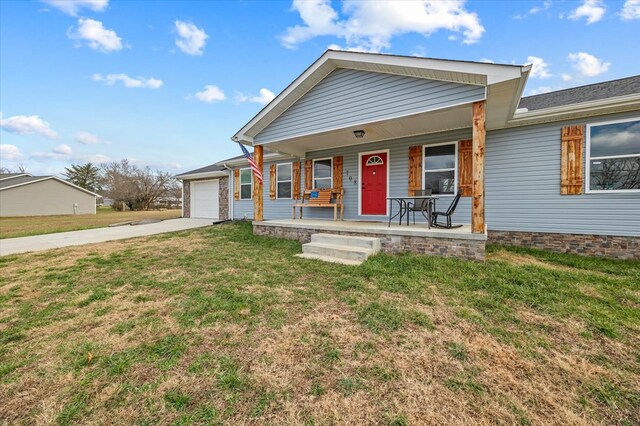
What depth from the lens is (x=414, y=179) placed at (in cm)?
699

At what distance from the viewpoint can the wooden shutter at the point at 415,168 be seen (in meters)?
6.92

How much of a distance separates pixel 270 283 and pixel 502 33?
11076 millimetres

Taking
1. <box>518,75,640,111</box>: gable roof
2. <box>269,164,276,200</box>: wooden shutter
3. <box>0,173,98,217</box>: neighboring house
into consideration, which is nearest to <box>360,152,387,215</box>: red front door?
<box>269,164,276,200</box>: wooden shutter

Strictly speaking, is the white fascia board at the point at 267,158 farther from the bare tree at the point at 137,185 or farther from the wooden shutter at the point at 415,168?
the bare tree at the point at 137,185

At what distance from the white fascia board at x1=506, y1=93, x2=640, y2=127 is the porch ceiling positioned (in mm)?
1063

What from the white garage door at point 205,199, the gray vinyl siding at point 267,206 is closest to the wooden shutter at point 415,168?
the gray vinyl siding at point 267,206

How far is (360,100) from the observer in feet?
18.8

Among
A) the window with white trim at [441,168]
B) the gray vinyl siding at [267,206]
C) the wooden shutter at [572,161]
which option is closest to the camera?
the wooden shutter at [572,161]

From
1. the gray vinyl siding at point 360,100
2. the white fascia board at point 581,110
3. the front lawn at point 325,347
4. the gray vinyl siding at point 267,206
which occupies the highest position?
the gray vinyl siding at point 360,100

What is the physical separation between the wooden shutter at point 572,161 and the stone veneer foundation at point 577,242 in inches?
38.4

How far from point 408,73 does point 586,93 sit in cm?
483

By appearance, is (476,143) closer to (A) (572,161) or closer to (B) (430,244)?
(B) (430,244)

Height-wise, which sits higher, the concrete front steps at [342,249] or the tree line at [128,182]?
the tree line at [128,182]

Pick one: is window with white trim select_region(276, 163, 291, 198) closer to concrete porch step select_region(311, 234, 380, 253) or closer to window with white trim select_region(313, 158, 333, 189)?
window with white trim select_region(313, 158, 333, 189)
